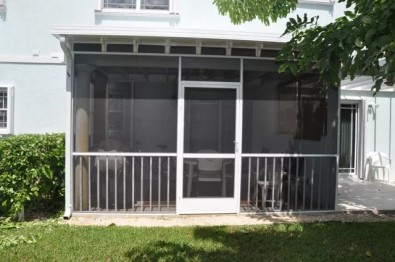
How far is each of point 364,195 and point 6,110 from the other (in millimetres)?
8936

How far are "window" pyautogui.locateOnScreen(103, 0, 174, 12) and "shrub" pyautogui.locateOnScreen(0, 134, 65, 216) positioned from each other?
3.78 m

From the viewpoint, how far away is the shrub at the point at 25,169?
5.62 m

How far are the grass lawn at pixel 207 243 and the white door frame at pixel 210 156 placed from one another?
82 centimetres

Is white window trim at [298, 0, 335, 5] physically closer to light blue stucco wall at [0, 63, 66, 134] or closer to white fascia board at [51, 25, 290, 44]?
white fascia board at [51, 25, 290, 44]

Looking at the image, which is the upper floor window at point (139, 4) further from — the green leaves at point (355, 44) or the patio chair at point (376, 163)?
the patio chair at point (376, 163)

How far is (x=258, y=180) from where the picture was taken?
261 inches

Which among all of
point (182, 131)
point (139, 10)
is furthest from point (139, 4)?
point (182, 131)

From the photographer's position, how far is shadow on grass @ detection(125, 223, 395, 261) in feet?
14.6

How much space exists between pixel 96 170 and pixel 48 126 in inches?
108

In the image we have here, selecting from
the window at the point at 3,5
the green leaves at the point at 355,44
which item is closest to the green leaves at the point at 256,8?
the green leaves at the point at 355,44

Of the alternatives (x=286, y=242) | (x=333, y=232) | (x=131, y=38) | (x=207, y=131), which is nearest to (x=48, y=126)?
(x=131, y=38)

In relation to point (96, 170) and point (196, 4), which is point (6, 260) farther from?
point (196, 4)

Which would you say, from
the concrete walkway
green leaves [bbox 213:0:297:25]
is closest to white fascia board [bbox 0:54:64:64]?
green leaves [bbox 213:0:297:25]

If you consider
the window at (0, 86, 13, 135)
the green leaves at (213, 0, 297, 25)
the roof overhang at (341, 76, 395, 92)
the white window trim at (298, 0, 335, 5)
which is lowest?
the window at (0, 86, 13, 135)
